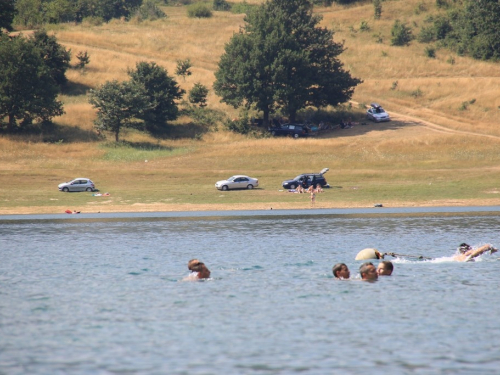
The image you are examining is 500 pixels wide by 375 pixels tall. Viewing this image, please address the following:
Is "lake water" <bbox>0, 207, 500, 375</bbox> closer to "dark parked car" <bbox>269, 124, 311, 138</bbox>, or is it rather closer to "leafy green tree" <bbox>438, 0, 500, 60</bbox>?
"dark parked car" <bbox>269, 124, 311, 138</bbox>

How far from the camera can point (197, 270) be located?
26844 millimetres

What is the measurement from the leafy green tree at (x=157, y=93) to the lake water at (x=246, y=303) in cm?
5044

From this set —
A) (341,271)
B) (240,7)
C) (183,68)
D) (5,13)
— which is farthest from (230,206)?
(240,7)

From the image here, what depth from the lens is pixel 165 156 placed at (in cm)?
8269

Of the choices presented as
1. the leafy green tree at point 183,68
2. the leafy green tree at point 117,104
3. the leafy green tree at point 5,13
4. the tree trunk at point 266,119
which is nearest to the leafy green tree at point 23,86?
the leafy green tree at point 117,104

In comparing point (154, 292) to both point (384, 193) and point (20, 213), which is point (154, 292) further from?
point (384, 193)

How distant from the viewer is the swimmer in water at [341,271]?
2647cm

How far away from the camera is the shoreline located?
5272 centimetres

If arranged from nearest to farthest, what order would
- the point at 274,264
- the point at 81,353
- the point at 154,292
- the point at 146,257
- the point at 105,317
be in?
the point at 81,353
the point at 105,317
the point at 154,292
the point at 274,264
the point at 146,257

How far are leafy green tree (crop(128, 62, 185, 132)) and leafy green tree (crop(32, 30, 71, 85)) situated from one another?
14.7 metres

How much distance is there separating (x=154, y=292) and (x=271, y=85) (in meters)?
70.3

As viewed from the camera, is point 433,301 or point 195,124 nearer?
point 433,301

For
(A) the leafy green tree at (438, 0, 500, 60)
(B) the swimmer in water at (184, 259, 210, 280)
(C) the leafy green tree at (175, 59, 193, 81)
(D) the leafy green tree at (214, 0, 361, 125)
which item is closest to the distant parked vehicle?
(D) the leafy green tree at (214, 0, 361, 125)

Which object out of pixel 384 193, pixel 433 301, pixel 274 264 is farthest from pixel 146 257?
pixel 384 193
